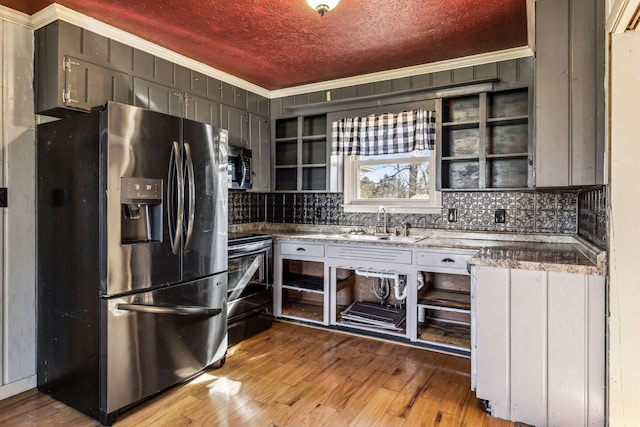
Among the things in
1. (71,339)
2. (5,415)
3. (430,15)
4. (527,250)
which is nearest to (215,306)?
(71,339)

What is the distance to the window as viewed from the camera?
3.51 meters

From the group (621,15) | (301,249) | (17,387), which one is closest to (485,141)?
(621,15)

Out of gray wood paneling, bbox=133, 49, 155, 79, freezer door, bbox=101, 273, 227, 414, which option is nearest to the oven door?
freezer door, bbox=101, 273, 227, 414

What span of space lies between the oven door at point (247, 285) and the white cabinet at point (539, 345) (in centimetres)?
180

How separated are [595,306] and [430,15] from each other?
194 cm

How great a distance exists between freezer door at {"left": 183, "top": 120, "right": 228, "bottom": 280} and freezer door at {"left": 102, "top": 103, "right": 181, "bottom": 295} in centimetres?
9

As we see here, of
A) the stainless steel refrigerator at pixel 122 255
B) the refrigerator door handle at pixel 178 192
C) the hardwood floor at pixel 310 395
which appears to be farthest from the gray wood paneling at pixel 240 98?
the hardwood floor at pixel 310 395

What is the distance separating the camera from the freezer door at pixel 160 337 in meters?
1.99

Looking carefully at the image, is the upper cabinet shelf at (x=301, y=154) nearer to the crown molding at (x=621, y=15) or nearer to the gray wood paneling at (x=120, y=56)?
the gray wood paneling at (x=120, y=56)

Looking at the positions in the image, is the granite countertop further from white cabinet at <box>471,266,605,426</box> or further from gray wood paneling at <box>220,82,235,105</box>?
gray wood paneling at <box>220,82,235,105</box>

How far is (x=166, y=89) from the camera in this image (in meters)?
2.94

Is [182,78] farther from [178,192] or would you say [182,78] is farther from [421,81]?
[421,81]

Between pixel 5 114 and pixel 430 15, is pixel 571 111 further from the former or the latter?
pixel 5 114

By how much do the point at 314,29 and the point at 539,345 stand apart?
7.88 ft
